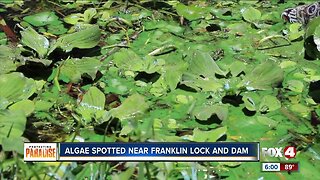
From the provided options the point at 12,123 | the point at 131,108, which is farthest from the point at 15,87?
the point at 131,108

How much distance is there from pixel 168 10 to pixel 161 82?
1.78ft

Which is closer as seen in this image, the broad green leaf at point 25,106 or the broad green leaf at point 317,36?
the broad green leaf at point 25,106

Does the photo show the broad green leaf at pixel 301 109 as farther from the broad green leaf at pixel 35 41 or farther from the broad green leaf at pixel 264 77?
the broad green leaf at pixel 35 41

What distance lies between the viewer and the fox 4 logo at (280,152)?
1.74 metres

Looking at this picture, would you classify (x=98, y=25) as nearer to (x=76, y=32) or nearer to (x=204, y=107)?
(x=76, y=32)

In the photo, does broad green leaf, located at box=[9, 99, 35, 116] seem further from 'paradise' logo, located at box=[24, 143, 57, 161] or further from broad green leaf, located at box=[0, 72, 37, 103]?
'paradise' logo, located at box=[24, 143, 57, 161]

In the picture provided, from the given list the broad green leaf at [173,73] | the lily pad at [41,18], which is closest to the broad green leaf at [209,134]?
the broad green leaf at [173,73]

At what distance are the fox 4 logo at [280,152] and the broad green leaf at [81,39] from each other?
0.70 meters

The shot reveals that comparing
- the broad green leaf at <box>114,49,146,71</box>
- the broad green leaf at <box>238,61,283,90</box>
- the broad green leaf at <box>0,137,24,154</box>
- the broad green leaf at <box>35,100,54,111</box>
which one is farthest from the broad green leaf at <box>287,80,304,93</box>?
the broad green leaf at <box>0,137,24,154</box>

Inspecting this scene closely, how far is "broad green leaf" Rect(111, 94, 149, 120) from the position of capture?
183 centimetres

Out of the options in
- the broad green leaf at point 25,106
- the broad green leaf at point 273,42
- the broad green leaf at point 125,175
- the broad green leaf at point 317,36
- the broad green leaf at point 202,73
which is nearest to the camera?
the broad green leaf at point 125,175

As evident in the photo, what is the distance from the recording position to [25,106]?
1.83 meters

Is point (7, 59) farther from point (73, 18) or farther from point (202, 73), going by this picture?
point (202, 73)

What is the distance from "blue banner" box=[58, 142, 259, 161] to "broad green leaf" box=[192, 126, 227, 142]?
1.7 inches
